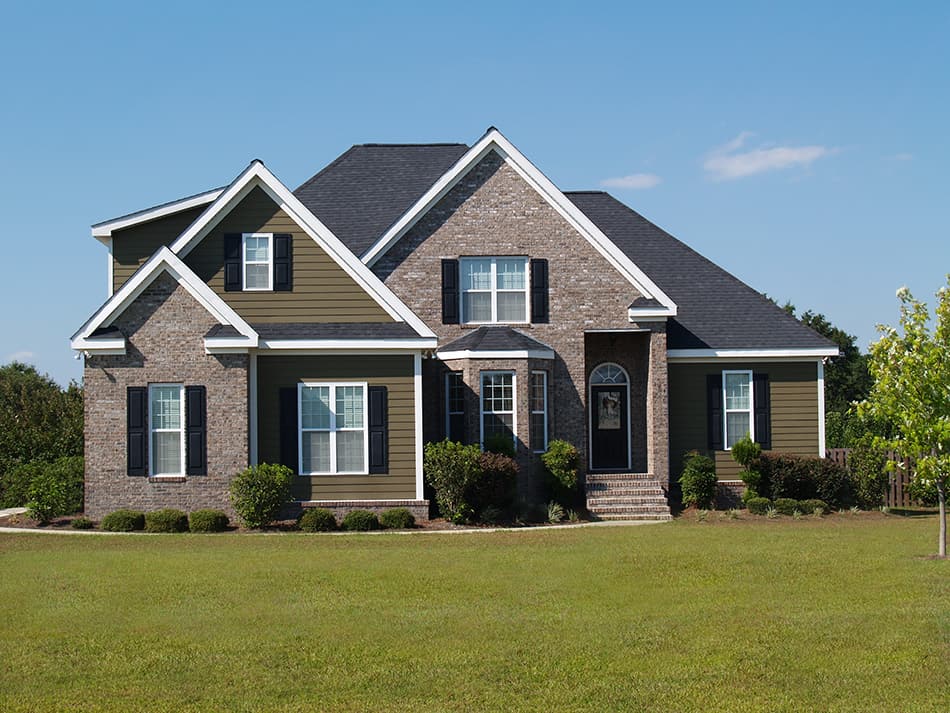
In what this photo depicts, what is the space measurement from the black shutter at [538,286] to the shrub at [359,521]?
653 centimetres

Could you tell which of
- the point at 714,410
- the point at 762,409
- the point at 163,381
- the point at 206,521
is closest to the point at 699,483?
the point at 714,410

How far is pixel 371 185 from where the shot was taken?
30.8m

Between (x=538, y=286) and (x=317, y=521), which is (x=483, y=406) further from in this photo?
(x=317, y=521)

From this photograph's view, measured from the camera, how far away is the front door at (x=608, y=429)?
1148 inches

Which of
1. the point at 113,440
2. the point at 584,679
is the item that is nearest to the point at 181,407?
the point at 113,440

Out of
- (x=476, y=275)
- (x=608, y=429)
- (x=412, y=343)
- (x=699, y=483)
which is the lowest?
(x=699, y=483)

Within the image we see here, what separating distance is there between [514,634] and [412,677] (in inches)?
78.6

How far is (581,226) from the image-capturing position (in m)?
27.5

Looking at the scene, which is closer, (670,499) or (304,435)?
(304,435)

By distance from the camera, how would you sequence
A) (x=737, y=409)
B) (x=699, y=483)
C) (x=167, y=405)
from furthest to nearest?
(x=737, y=409) < (x=699, y=483) < (x=167, y=405)

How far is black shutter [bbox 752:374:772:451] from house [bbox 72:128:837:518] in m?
0.04

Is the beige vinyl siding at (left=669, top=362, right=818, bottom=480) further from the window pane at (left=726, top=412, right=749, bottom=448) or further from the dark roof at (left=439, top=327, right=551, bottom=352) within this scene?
the dark roof at (left=439, top=327, right=551, bottom=352)

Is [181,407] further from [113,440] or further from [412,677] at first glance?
[412,677]

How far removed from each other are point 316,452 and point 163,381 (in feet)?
11.2
